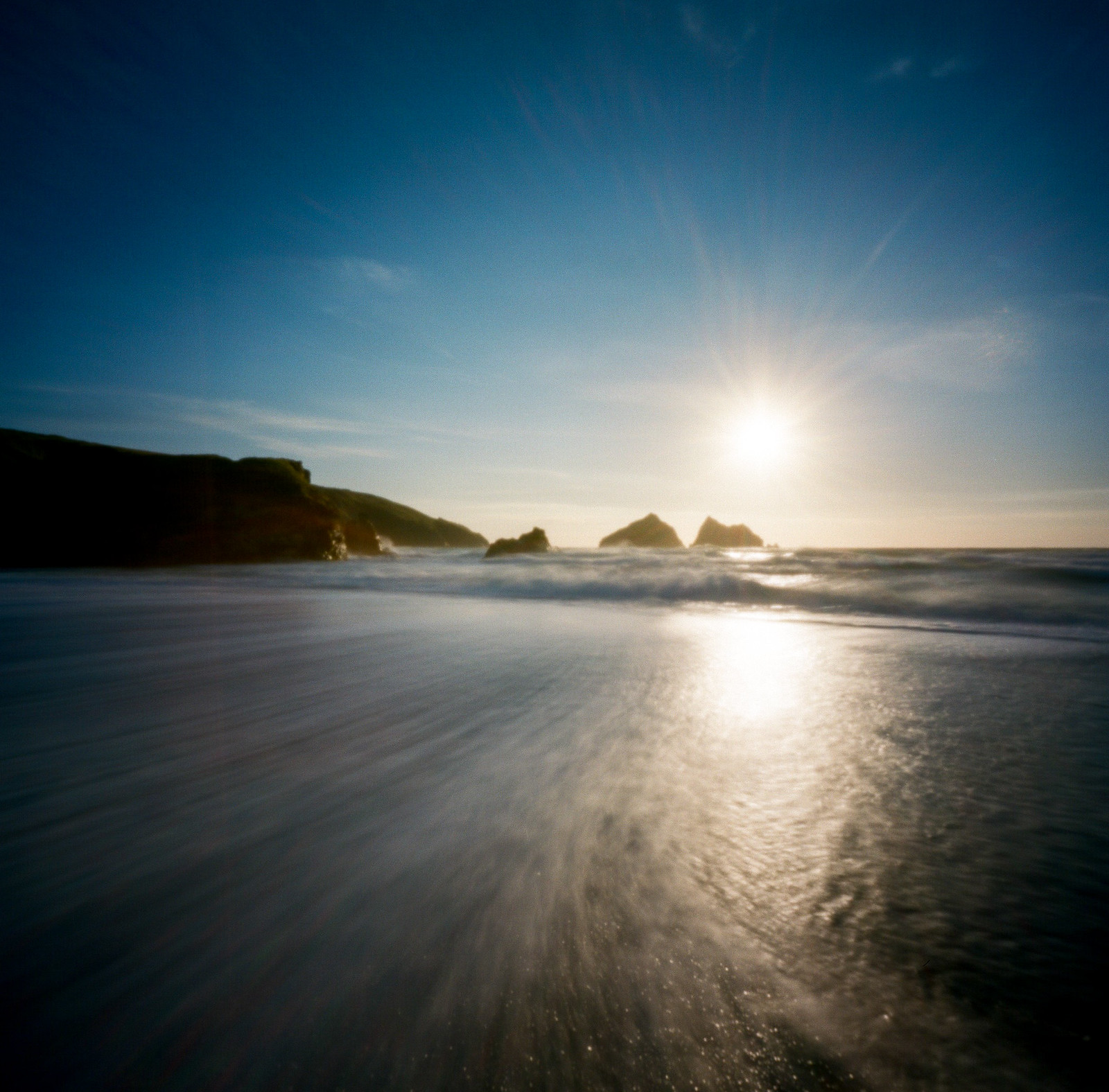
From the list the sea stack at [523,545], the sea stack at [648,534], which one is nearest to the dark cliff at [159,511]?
the sea stack at [523,545]

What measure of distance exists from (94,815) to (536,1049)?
132 centimetres

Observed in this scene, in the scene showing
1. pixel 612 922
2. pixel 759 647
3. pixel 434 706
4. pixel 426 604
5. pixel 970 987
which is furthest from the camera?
pixel 426 604

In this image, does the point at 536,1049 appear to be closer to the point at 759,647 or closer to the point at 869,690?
the point at 869,690

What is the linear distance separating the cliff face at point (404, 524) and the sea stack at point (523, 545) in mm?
44834

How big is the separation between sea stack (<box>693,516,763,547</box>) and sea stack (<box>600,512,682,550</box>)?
10.7 feet

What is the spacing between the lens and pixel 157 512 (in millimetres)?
23594

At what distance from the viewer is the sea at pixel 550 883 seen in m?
0.70

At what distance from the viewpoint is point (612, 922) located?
0.94 m

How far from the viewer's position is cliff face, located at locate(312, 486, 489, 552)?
247 ft

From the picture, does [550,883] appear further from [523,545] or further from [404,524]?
[404,524]

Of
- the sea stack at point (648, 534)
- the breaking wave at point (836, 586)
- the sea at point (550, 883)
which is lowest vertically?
the sea at point (550, 883)

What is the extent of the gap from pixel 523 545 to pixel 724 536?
139 feet

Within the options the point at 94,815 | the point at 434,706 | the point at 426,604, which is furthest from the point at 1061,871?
the point at 426,604

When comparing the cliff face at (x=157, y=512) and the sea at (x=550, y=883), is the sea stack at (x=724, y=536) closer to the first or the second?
the cliff face at (x=157, y=512)
